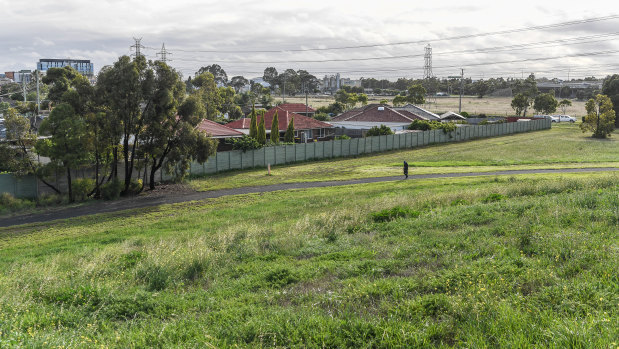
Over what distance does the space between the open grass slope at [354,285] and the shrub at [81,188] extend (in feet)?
41.7

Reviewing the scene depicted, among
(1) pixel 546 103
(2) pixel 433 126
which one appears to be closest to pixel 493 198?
(2) pixel 433 126

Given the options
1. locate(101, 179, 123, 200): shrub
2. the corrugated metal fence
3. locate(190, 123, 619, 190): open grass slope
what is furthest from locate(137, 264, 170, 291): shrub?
the corrugated metal fence

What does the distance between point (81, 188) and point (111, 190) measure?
173cm

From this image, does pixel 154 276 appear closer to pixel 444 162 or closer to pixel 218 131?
pixel 218 131

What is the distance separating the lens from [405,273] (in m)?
9.91

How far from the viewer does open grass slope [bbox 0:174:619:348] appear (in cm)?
696

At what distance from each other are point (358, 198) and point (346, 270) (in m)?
15.2

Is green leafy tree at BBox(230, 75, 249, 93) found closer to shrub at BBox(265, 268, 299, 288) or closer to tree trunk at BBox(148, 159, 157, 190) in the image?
tree trunk at BBox(148, 159, 157, 190)

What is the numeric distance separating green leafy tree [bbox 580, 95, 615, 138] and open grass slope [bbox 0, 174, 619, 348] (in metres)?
62.1

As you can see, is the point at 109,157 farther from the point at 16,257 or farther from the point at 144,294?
the point at 144,294

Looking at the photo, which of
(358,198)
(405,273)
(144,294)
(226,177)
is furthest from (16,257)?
(226,177)

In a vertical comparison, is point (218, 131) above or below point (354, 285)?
above

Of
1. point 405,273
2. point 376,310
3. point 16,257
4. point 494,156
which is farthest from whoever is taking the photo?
point 494,156

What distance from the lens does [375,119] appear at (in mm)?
71688
